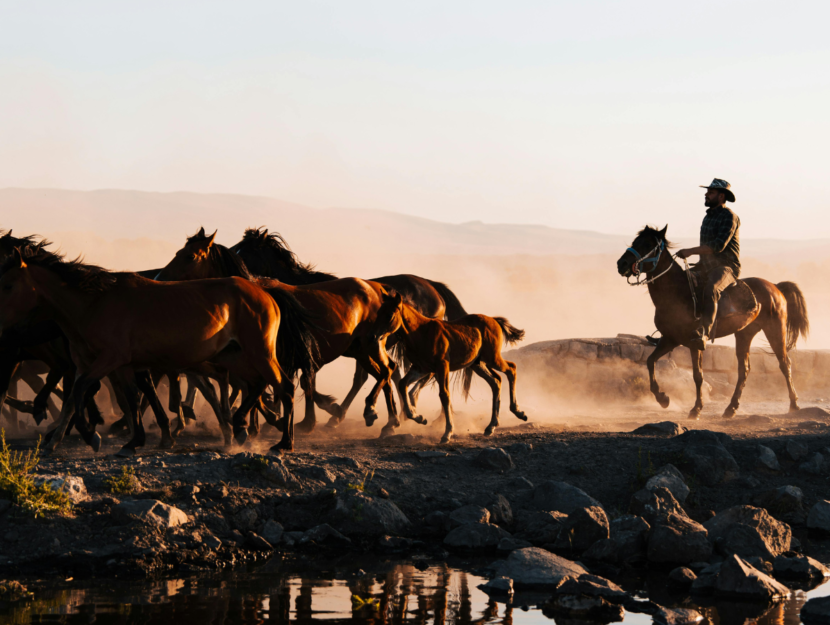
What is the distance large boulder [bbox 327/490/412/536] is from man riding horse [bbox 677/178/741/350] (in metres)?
7.46

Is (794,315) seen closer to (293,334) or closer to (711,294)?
(711,294)

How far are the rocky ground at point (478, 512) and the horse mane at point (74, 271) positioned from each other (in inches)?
57.8

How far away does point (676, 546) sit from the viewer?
6426mm

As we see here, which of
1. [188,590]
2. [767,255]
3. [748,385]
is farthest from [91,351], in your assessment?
[767,255]

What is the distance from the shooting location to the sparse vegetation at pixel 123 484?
6617mm

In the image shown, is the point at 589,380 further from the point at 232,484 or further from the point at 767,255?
the point at 767,255

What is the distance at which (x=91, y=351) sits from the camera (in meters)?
7.87

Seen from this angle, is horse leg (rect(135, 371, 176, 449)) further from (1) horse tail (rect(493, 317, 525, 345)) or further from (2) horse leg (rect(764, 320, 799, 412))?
(2) horse leg (rect(764, 320, 799, 412))

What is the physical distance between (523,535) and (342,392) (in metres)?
12.1

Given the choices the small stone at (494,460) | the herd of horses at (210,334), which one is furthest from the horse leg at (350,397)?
the small stone at (494,460)

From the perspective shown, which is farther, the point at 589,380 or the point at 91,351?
the point at 589,380

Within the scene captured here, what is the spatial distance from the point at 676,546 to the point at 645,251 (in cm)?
671

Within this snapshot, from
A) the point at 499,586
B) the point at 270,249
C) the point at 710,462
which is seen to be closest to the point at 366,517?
the point at 499,586

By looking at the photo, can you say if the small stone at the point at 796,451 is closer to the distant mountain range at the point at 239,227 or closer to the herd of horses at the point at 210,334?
the herd of horses at the point at 210,334
